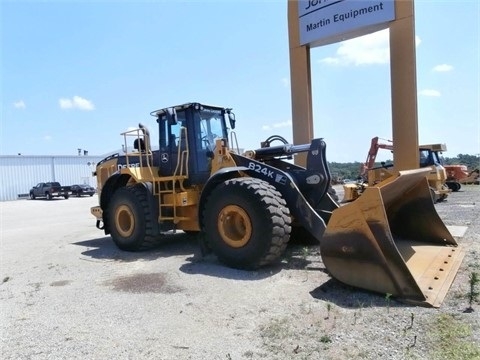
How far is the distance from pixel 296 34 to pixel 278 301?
7701mm

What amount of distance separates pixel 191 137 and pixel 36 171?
38105mm

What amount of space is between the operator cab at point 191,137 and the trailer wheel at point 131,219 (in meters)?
0.80

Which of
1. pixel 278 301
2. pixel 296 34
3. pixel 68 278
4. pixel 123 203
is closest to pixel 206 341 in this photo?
pixel 278 301

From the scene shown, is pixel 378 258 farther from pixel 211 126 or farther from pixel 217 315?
pixel 211 126

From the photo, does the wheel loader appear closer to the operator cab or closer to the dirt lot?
the operator cab

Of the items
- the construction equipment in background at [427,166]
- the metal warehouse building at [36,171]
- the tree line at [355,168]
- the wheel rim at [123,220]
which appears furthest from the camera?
the metal warehouse building at [36,171]

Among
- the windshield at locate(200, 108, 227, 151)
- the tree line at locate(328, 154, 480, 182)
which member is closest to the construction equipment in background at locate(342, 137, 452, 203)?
the tree line at locate(328, 154, 480, 182)

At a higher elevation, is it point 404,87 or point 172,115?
point 404,87

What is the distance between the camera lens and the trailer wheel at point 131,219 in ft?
26.1

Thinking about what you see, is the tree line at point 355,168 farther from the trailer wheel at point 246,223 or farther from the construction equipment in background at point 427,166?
the trailer wheel at point 246,223

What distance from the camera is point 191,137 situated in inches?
312

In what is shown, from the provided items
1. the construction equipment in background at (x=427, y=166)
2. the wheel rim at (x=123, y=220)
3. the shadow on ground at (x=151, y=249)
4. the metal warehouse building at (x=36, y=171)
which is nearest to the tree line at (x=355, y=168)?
the construction equipment in background at (x=427, y=166)

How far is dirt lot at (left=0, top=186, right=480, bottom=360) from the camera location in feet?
12.0

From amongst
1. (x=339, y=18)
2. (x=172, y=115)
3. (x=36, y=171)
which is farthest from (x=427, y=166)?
(x=36, y=171)
